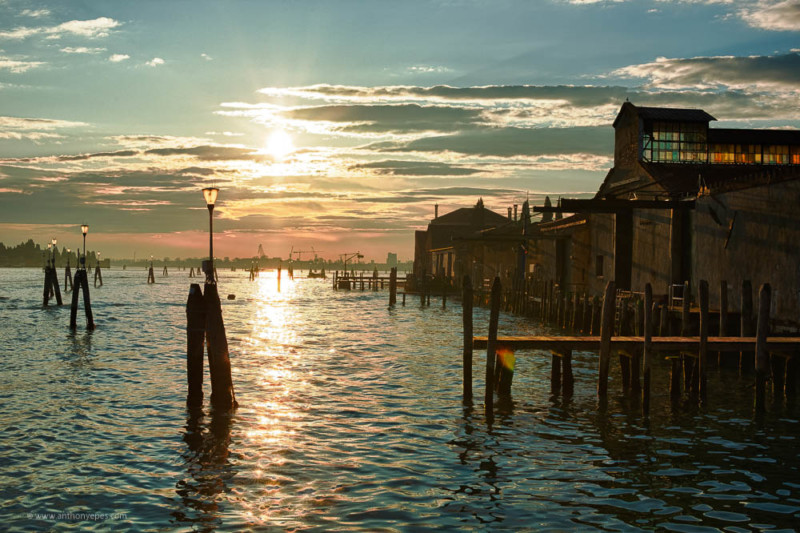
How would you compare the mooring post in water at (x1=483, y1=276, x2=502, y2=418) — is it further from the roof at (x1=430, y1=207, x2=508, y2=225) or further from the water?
the roof at (x1=430, y1=207, x2=508, y2=225)

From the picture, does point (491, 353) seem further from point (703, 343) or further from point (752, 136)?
point (752, 136)

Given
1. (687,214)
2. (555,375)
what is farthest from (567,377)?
(687,214)

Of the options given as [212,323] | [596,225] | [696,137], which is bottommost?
[212,323]

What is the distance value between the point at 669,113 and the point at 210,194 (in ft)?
89.4

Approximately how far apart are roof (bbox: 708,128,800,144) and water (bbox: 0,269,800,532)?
21180 millimetres

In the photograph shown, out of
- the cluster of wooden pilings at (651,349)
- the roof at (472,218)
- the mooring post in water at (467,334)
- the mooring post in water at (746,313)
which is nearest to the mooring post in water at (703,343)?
the cluster of wooden pilings at (651,349)

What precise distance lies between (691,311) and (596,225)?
594 inches

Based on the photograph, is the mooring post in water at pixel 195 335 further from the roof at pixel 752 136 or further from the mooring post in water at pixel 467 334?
the roof at pixel 752 136

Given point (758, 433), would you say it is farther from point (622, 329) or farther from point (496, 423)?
point (622, 329)

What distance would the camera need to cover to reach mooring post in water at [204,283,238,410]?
13711mm

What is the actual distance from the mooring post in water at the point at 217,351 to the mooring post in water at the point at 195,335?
192 millimetres

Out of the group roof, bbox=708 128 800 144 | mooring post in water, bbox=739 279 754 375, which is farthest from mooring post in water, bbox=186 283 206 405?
roof, bbox=708 128 800 144

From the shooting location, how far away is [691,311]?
74.2 ft

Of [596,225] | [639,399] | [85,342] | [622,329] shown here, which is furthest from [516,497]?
[596,225]
